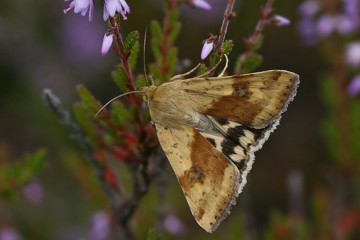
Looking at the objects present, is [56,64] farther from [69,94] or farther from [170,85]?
[170,85]

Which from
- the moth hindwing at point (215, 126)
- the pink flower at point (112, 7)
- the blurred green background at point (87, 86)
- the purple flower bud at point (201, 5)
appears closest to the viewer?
the pink flower at point (112, 7)

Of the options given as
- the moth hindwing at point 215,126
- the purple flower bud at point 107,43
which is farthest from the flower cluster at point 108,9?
the moth hindwing at point 215,126

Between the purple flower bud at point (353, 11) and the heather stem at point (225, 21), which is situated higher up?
the heather stem at point (225, 21)

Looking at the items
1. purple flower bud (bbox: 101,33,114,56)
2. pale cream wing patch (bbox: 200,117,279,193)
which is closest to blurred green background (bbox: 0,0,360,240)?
pale cream wing patch (bbox: 200,117,279,193)

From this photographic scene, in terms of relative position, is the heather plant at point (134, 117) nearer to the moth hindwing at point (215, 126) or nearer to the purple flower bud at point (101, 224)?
the moth hindwing at point (215, 126)

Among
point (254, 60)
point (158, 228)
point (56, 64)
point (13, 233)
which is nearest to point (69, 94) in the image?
point (56, 64)

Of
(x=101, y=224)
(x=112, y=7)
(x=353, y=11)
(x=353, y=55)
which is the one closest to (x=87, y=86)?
(x=353, y=55)

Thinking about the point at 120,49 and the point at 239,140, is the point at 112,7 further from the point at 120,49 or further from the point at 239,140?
the point at 239,140
